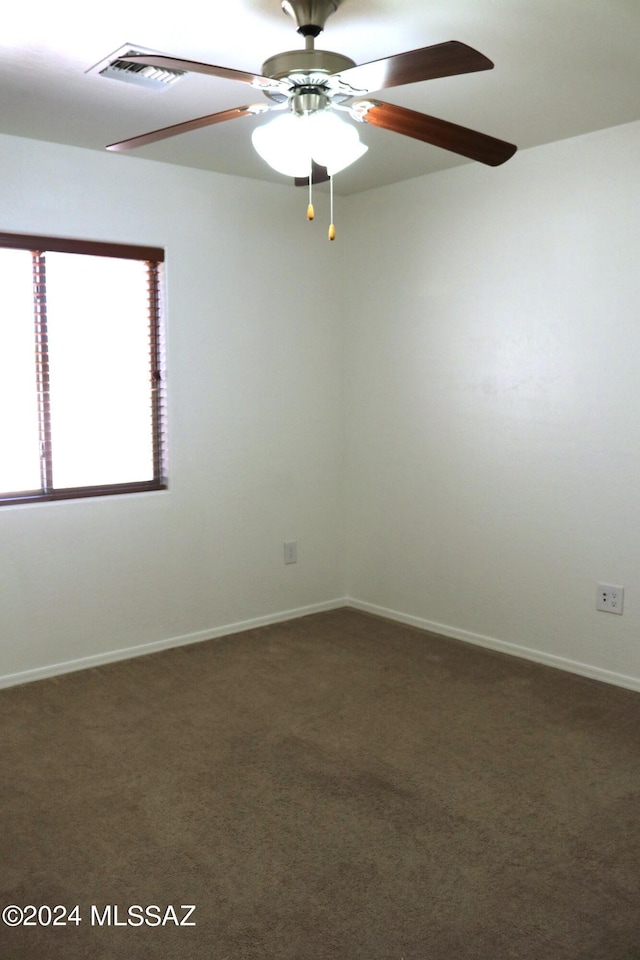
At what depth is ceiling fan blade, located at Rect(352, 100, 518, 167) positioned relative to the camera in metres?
2.19

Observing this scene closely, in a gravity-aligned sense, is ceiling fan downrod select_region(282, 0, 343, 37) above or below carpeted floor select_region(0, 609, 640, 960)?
above

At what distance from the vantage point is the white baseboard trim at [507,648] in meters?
3.63

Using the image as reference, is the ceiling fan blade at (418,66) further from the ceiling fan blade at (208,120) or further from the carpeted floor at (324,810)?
the carpeted floor at (324,810)

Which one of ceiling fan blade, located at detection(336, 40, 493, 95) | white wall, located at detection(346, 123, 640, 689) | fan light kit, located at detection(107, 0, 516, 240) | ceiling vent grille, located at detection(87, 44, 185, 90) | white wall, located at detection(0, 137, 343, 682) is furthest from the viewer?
white wall, located at detection(0, 137, 343, 682)

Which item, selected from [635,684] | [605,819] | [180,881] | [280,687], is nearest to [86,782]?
[180,881]

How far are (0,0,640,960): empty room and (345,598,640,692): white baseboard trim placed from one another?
20mm

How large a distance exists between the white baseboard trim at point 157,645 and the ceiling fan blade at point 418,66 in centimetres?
274

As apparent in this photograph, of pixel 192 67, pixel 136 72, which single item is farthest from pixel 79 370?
pixel 192 67

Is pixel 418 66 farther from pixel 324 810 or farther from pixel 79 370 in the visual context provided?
pixel 79 370

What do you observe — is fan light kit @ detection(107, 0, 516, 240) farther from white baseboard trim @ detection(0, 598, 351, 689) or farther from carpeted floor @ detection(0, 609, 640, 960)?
white baseboard trim @ detection(0, 598, 351, 689)

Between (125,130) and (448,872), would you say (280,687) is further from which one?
(125,130)

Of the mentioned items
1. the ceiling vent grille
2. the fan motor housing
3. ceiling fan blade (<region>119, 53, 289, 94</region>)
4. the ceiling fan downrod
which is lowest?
ceiling fan blade (<region>119, 53, 289, 94</region>)

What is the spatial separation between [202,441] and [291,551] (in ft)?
2.67

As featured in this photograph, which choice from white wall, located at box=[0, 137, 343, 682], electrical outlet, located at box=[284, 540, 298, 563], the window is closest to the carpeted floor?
white wall, located at box=[0, 137, 343, 682]
